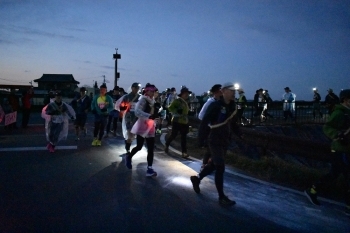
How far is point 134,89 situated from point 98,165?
2.42 meters

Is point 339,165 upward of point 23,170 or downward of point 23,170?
upward

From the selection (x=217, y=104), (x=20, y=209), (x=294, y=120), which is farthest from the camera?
(x=294, y=120)

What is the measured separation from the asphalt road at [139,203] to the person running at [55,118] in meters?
1.56

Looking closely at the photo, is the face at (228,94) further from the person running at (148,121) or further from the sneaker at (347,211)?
the sneaker at (347,211)

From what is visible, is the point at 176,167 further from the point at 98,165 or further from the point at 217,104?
the point at 217,104

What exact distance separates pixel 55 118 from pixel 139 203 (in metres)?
5.59

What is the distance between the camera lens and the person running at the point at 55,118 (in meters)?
9.93

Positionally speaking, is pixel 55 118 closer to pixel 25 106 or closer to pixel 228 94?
pixel 228 94

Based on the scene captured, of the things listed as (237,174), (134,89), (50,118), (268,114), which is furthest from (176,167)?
(268,114)

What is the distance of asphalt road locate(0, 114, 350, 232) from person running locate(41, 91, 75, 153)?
156 cm

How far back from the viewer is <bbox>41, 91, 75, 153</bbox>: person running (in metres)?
9.93

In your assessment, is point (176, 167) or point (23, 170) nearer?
point (23, 170)

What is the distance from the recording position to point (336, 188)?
641 centimetres

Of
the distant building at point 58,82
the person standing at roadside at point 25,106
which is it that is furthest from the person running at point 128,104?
the distant building at point 58,82
